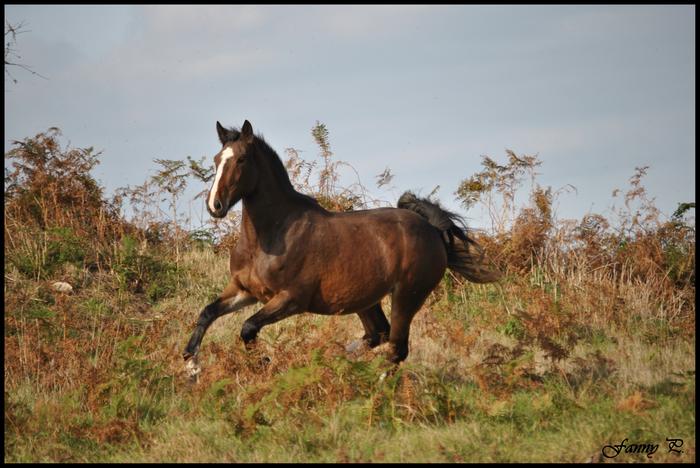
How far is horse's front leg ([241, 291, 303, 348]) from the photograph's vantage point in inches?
292

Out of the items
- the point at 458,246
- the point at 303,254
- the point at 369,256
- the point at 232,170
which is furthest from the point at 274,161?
the point at 458,246

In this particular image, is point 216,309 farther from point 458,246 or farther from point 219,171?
point 458,246

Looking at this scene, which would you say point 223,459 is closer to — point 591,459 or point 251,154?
point 591,459

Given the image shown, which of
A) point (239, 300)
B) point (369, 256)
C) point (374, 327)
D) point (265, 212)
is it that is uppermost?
point (265, 212)

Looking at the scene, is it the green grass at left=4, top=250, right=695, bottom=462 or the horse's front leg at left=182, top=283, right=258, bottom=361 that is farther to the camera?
the horse's front leg at left=182, top=283, right=258, bottom=361

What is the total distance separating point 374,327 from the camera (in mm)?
8945

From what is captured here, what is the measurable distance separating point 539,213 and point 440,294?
2.49 metres

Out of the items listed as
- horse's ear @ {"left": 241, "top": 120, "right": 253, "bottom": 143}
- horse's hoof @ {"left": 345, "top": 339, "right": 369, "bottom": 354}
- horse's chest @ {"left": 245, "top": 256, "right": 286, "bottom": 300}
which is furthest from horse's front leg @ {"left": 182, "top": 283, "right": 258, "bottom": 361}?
horse's ear @ {"left": 241, "top": 120, "right": 253, "bottom": 143}

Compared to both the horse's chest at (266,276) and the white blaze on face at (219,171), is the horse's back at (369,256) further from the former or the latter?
the white blaze on face at (219,171)

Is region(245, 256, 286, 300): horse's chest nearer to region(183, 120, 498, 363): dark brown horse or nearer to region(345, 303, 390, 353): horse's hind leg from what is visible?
region(183, 120, 498, 363): dark brown horse

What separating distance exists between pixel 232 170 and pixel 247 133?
1.69 ft

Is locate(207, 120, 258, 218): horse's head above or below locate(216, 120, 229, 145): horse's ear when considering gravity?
below

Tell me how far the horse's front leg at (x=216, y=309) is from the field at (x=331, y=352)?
0.17 metres

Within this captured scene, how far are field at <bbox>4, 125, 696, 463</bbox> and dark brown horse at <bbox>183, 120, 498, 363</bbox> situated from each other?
44 cm
